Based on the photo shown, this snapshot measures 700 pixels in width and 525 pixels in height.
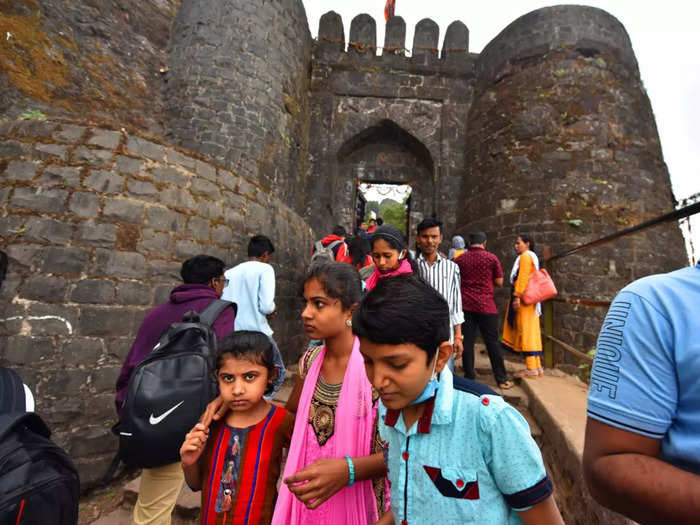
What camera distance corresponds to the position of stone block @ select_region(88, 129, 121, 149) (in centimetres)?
314

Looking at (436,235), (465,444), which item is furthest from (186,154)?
(465,444)

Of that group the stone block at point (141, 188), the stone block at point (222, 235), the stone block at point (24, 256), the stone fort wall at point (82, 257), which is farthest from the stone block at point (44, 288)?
the stone block at point (222, 235)

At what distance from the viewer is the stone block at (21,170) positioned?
296 centimetres

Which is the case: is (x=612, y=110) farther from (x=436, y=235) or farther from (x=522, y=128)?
(x=436, y=235)

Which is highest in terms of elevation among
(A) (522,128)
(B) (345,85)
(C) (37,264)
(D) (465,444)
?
(B) (345,85)

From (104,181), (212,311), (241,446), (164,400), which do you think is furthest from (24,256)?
(241,446)

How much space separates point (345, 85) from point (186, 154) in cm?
879

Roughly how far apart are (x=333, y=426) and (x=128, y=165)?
3145 mm

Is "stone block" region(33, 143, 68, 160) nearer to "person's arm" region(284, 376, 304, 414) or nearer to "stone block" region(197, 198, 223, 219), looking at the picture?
"stone block" region(197, 198, 223, 219)

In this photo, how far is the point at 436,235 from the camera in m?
3.27

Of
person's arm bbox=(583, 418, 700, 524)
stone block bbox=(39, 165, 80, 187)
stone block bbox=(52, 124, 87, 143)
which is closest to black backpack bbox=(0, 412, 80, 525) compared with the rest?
person's arm bbox=(583, 418, 700, 524)

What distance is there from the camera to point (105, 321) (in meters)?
3.00

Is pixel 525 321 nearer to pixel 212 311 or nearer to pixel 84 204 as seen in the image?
pixel 212 311

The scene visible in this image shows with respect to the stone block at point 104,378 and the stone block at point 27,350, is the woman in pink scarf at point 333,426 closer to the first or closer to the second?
the stone block at point 104,378
